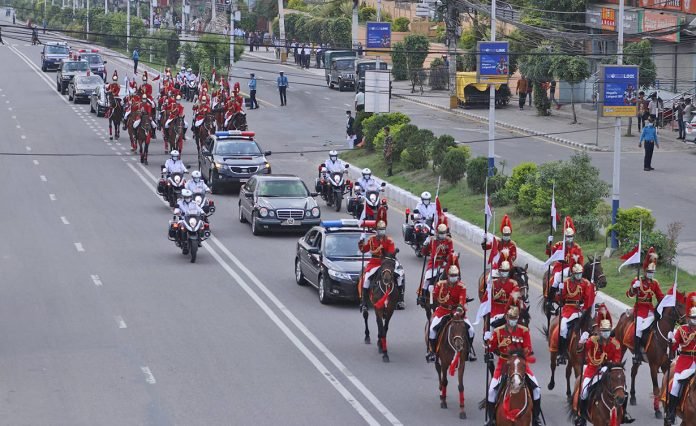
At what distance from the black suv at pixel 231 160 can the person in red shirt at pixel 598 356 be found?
2307cm

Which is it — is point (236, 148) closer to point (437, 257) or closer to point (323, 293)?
point (323, 293)

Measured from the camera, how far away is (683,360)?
16.3 meters

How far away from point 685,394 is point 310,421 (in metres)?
4.69

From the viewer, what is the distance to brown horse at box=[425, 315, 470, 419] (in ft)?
59.4

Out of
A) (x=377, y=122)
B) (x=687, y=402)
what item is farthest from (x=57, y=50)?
(x=687, y=402)

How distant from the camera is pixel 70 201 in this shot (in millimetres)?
37812

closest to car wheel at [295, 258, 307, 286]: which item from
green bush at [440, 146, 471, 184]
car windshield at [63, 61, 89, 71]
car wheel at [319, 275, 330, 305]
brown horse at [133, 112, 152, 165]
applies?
car wheel at [319, 275, 330, 305]

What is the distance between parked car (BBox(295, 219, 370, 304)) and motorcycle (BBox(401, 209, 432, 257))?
3.32 metres

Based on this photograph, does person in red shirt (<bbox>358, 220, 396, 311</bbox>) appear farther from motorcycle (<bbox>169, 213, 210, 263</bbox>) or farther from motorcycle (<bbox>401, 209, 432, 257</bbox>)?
motorcycle (<bbox>169, 213, 210, 263</bbox>)

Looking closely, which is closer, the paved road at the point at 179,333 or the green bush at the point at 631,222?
the paved road at the point at 179,333

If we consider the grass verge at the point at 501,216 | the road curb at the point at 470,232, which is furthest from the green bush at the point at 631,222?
the road curb at the point at 470,232

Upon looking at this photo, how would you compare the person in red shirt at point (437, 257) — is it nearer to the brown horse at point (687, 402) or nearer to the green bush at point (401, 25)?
the brown horse at point (687, 402)

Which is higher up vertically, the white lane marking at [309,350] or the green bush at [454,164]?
the green bush at [454,164]

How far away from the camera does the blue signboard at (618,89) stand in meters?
28.8
